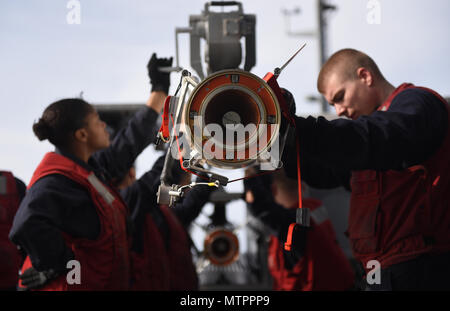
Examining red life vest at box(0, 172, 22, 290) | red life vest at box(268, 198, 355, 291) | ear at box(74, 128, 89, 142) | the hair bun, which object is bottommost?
red life vest at box(268, 198, 355, 291)

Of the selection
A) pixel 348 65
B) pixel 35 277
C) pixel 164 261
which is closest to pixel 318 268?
pixel 164 261

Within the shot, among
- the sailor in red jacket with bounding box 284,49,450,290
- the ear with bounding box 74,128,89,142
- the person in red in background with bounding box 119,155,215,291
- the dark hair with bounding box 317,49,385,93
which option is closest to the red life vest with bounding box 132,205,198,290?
the person in red in background with bounding box 119,155,215,291

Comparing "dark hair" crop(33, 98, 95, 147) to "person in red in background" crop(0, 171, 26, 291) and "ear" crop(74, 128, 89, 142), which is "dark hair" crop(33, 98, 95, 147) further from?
"person in red in background" crop(0, 171, 26, 291)

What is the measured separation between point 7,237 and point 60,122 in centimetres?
95

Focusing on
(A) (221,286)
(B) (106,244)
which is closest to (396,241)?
(B) (106,244)

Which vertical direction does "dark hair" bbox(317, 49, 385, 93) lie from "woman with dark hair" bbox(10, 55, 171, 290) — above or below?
above

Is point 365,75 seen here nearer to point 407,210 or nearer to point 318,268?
point 407,210

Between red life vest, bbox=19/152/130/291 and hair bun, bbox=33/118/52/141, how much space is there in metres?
A: 0.13

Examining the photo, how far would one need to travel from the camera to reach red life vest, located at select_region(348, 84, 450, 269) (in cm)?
223

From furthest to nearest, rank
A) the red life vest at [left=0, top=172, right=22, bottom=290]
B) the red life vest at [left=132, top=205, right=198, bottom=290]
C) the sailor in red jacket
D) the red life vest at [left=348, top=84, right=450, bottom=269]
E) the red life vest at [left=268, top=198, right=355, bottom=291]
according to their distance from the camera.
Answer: the red life vest at [left=268, top=198, right=355, bottom=291], the red life vest at [left=132, top=205, right=198, bottom=290], the red life vest at [left=0, top=172, right=22, bottom=290], the red life vest at [left=348, top=84, right=450, bottom=269], the sailor in red jacket

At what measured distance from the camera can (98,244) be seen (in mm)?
2562

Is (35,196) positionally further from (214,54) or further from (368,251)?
(368,251)

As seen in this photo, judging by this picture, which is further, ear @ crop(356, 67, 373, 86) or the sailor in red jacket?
ear @ crop(356, 67, 373, 86)

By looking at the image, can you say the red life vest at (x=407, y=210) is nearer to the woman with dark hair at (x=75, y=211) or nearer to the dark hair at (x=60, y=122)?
the woman with dark hair at (x=75, y=211)
